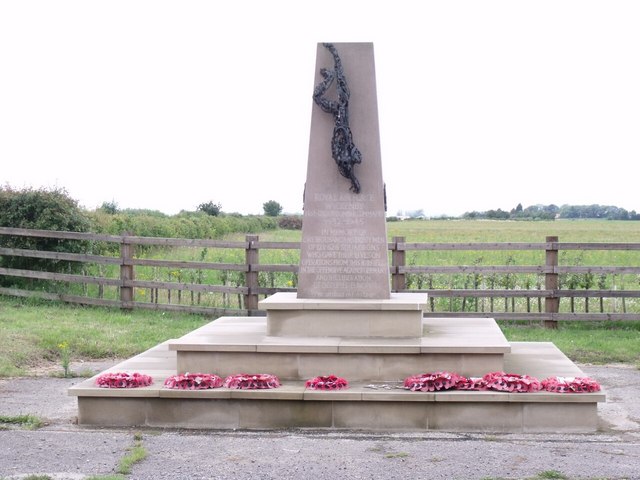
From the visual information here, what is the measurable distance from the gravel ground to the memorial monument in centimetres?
26

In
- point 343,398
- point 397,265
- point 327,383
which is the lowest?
point 343,398

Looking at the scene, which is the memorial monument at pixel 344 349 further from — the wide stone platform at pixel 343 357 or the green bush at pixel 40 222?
the green bush at pixel 40 222

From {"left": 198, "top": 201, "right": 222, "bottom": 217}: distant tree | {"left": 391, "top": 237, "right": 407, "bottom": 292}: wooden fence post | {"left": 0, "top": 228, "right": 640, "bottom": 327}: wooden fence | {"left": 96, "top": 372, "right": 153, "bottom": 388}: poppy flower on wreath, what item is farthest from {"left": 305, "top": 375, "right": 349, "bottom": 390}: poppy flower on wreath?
{"left": 198, "top": 201, "right": 222, "bottom": 217}: distant tree

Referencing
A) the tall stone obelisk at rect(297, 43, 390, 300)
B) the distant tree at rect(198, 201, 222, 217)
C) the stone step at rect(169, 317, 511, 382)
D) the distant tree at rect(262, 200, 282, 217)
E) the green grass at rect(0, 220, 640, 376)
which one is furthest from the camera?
the distant tree at rect(262, 200, 282, 217)

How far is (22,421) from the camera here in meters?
8.14

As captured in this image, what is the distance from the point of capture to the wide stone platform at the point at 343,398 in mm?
7891

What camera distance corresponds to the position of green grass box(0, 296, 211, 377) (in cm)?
1173

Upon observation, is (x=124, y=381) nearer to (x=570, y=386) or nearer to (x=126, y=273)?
(x=570, y=386)

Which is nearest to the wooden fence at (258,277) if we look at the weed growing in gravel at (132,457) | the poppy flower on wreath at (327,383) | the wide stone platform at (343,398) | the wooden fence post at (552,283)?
the wooden fence post at (552,283)

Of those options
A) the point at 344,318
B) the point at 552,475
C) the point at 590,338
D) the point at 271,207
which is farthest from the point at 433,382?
the point at 271,207

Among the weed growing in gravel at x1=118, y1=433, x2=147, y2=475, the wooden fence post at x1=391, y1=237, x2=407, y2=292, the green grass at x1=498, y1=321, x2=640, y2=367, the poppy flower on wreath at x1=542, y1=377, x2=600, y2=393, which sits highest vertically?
the wooden fence post at x1=391, y1=237, x2=407, y2=292

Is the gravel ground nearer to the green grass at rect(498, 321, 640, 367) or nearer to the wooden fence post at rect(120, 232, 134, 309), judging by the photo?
the green grass at rect(498, 321, 640, 367)

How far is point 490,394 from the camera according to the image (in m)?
7.88

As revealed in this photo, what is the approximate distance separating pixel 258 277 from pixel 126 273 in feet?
7.47
